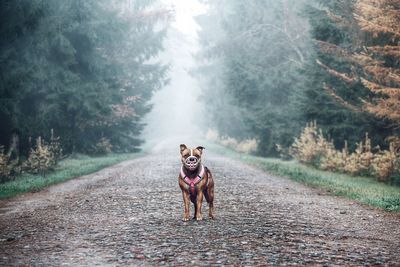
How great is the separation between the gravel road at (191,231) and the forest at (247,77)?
20.2 ft

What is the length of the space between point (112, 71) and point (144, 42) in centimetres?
715

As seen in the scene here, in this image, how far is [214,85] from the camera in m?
51.7

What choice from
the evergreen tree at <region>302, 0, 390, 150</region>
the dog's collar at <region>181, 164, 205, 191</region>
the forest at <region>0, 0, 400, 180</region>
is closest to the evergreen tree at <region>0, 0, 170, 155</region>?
the forest at <region>0, 0, 400, 180</region>

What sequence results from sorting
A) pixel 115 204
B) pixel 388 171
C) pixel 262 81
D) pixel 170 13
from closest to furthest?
pixel 115 204 < pixel 388 171 < pixel 262 81 < pixel 170 13

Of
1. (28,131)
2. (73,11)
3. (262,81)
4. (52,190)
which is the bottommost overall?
(52,190)

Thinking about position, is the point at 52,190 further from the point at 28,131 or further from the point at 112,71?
the point at 112,71

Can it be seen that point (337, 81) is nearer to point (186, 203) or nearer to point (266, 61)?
point (266, 61)

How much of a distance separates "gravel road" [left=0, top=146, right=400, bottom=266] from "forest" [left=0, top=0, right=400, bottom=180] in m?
6.15

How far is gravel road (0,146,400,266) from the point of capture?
18.4 ft

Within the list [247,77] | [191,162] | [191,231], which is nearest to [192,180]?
[191,162]

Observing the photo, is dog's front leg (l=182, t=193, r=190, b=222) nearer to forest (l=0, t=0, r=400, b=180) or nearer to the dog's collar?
the dog's collar

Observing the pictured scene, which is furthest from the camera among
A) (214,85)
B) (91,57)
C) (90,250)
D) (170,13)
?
(214,85)

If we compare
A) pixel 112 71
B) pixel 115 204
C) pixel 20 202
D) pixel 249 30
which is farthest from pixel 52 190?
pixel 249 30

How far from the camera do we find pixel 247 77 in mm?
29250
